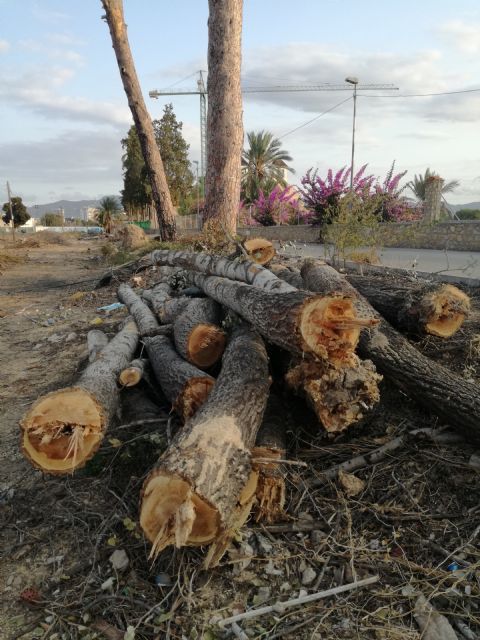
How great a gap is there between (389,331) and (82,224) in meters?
73.2

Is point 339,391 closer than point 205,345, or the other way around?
point 339,391

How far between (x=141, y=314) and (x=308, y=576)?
3.89 m

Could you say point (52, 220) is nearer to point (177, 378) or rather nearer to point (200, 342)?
point (200, 342)

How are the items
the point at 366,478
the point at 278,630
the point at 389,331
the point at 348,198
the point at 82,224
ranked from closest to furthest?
the point at 278,630
the point at 366,478
the point at 389,331
the point at 348,198
the point at 82,224

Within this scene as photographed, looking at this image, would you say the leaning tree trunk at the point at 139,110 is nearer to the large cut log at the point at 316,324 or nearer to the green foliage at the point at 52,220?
the large cut log at the point at 316,324

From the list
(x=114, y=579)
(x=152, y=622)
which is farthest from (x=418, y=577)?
(x=114, y=579)

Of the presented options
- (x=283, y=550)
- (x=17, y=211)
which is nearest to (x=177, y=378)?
(x=283, y=550)

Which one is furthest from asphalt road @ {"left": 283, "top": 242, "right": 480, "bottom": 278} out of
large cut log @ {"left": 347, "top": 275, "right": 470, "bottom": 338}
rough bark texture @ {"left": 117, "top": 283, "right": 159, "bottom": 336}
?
rough bark texture @ {"left": 117, "top": 283, "right": 159, "bottom": 336}

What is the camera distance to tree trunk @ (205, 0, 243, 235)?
8.67 metres

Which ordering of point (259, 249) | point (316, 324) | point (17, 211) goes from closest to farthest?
1. point (316, 324)
2. point (259, 249)
3. point (17, 211)

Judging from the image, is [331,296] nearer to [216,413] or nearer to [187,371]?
[216,413]

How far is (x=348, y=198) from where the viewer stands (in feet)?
24.8

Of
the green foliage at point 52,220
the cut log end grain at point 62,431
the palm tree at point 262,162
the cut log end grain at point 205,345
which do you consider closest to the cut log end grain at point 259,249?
the cut log end grain at point 205,345

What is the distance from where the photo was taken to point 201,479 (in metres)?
2.08
